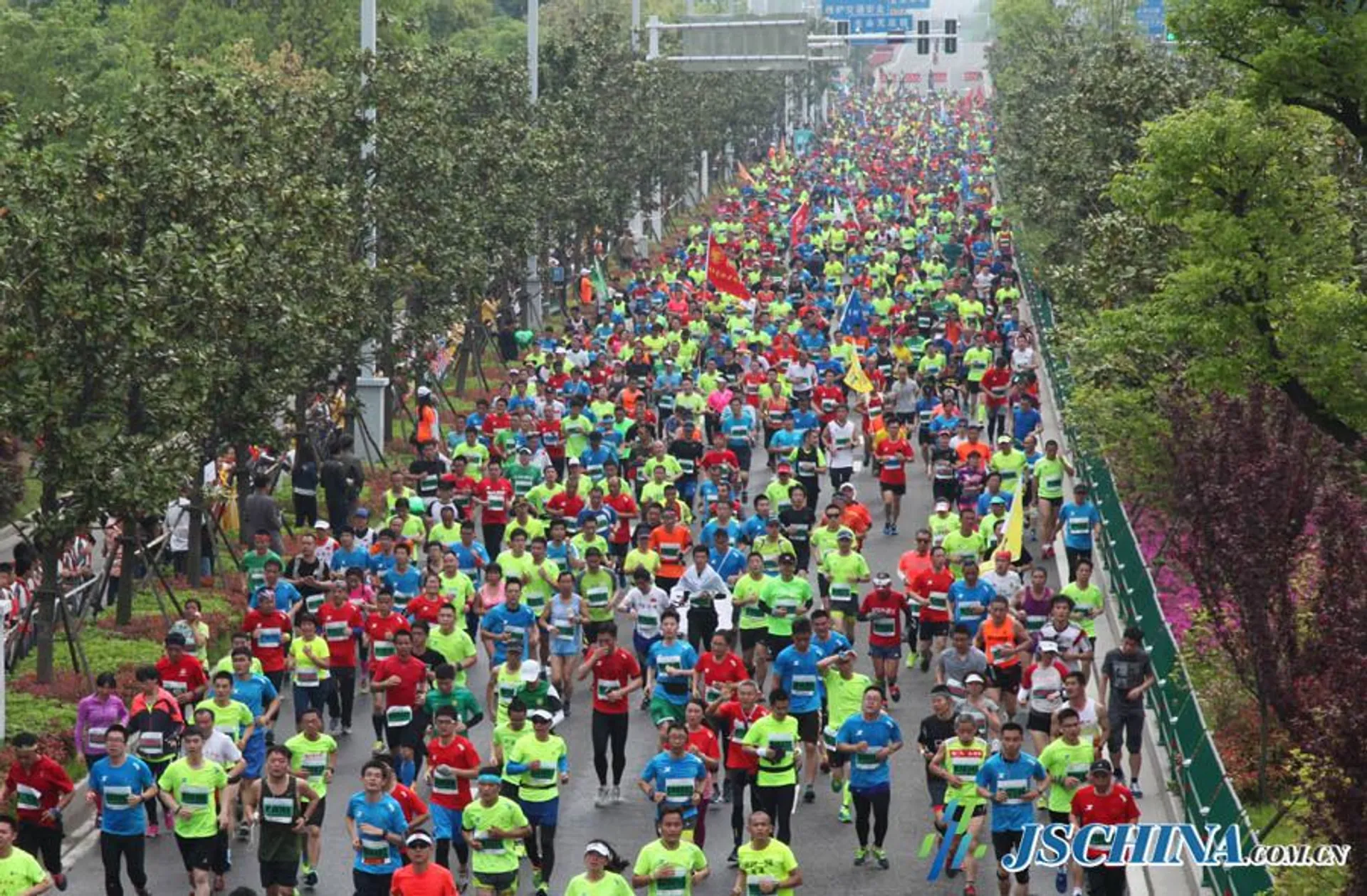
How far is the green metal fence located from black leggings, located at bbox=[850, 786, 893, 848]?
7.00 ft

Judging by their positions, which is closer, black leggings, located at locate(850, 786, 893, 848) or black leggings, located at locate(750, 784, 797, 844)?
black leggings, located at locate(750, 784, 797, 844)

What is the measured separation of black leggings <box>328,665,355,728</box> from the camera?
67.6ft

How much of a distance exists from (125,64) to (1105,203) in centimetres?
2861

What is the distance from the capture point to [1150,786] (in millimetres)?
19609

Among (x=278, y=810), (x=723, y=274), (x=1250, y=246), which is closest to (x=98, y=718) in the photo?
(x=278, y=810)

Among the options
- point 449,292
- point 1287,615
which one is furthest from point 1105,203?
point 1287,615

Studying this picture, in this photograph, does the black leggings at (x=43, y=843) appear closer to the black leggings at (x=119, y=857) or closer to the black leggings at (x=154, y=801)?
the black leggings at (x=119, y=857)

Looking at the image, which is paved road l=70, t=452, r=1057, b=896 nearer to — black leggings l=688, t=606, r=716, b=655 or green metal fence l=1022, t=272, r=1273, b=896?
black leggings l=688, t=606, r=716, b=655

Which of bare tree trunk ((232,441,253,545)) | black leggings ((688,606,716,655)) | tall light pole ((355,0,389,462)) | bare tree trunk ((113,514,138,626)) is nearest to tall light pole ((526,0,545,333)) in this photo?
tall light pole ((355,0,389,462))

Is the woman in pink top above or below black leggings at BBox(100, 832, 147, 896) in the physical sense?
above

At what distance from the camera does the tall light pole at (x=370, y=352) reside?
33188 millimetres

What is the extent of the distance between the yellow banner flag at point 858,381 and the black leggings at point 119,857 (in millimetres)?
18781

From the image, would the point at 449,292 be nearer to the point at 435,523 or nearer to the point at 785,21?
the point at 435,523

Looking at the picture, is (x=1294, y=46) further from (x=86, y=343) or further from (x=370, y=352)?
(x=370, y=352)
